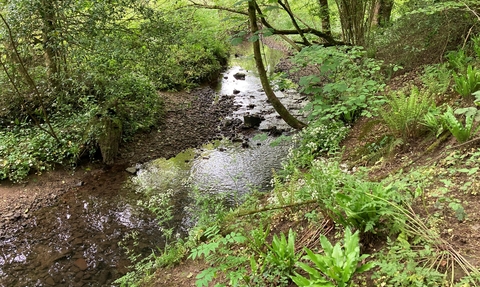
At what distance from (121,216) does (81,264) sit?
1368 millimetres

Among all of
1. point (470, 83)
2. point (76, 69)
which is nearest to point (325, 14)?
point (470, 83)

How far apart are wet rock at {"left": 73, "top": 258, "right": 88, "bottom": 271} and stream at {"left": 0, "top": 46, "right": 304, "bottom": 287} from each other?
17 mm

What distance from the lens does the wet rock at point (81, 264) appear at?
5.15 metres

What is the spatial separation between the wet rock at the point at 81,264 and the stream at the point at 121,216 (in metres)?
0.02

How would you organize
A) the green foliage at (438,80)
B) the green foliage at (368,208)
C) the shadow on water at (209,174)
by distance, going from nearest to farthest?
the green foliage at (368,208)
the green foliage at (438,80)
the shadow on water at (209,174)

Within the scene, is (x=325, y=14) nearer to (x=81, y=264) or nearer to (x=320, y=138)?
(x=320, y=138)

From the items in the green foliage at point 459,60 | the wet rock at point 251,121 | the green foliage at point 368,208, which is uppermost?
the green foliage at point 459,60

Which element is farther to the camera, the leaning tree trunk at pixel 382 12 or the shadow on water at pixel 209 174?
the leaning tree trunk at pixel 382 12

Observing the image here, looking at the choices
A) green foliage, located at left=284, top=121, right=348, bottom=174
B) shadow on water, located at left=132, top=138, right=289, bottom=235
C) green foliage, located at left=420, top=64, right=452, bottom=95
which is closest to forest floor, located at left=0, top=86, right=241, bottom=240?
shadow on water, located at left=132, top=138, right=289, bottom=235

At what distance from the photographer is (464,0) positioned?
498 centimetres

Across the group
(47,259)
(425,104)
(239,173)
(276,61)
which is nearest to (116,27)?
(239,173)

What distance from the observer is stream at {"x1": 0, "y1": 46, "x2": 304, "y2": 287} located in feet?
16.9

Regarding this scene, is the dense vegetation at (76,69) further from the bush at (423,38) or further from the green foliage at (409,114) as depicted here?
the green foliage at (409,114)

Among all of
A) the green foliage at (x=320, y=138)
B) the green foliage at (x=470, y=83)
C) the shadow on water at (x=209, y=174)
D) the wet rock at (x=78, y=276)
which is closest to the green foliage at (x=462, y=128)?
the green foliage at (x=470, y=83)
